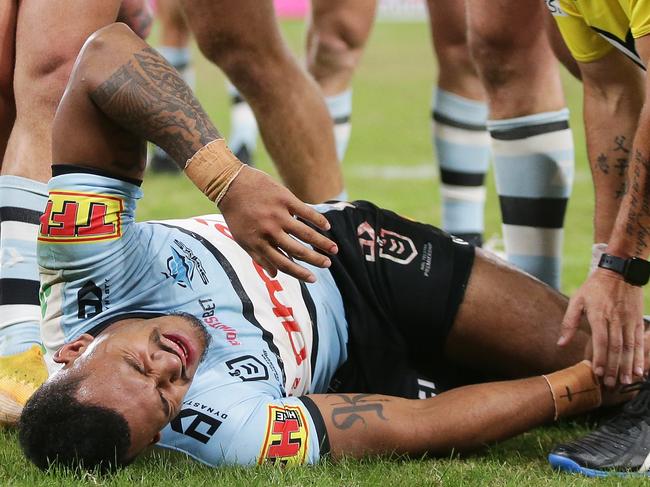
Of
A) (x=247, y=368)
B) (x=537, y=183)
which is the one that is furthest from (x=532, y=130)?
(x=247, y=368)

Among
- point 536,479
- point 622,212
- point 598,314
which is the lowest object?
point 536,479

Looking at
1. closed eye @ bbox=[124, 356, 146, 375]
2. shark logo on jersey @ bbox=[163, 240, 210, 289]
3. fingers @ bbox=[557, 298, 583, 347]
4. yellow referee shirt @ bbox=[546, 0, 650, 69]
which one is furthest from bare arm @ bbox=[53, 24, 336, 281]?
yellow referee shirt @ bbox=[546, 0, 650, 69]

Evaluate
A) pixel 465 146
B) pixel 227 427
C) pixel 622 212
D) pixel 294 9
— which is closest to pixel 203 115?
pixel 227 427

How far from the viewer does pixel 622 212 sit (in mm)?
2709

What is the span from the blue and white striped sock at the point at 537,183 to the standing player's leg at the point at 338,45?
38.1 inches

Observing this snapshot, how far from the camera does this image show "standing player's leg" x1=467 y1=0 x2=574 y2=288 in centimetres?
358

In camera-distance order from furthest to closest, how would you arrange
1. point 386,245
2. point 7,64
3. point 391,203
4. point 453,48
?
point 391,203, point 453,48, point 7,64, point 386,245

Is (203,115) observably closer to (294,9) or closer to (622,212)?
(622,212)

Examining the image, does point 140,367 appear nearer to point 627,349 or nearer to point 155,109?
point 155,109

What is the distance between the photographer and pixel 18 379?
290 cm

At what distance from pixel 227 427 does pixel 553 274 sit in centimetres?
161

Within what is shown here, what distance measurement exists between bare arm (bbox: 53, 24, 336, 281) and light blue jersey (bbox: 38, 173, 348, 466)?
0.08m

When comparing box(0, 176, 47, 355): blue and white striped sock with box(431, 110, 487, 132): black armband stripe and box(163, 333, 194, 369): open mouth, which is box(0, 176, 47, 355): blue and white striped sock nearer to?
box(163, 333, 194, 369): open mouth

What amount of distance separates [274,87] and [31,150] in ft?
2.95
